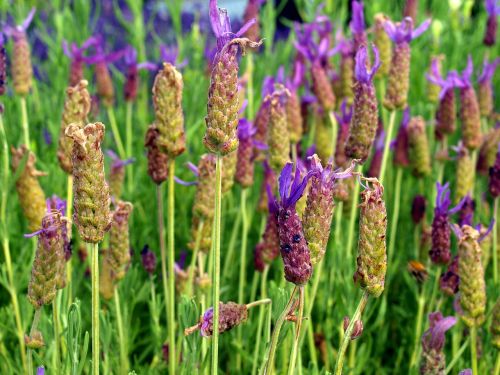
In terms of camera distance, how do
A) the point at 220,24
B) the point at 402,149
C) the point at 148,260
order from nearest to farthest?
the point at 220,24, the point at 148,260, the point at 402,149

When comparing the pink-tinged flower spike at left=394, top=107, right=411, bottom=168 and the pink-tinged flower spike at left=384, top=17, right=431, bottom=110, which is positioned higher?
the pink-tinged flower spike at left=384, top=17, right=431, bottom=110

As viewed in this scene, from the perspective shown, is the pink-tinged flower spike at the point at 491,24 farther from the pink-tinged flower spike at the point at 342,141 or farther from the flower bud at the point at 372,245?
the flower bud at the point at 372,245

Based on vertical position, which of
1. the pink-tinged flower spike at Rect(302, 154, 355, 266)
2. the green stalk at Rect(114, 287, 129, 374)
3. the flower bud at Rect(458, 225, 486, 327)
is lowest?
the green stalk at Rect(114, 287, 129, 374)

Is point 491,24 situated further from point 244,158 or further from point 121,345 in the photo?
point 121,345

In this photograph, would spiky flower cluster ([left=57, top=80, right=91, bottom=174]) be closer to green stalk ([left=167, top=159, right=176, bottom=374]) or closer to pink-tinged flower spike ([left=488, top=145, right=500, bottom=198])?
green stalk ([left=167, top=159, right=176, bottom=374])

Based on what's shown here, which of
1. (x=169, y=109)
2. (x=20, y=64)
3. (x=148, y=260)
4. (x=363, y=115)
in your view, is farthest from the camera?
(x=20, y=64)

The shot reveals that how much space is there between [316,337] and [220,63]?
109cm

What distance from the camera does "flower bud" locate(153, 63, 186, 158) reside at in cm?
151

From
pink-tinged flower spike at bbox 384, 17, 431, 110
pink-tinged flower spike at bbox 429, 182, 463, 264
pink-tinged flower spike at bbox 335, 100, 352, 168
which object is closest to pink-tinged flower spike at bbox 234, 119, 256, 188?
pink-tinged flower spike at bbox 335, 100, 352, 168

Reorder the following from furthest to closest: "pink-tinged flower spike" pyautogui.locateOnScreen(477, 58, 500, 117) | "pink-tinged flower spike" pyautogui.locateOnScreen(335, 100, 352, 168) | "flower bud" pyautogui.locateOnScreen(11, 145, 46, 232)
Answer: "pink-tinged flower spike" pyautogui.locateOnScreen(477, 58, 500, 117) < "pink-tinged flower spike" pyautogui.locateOnScreen(335, 100, 352, 168) < "flower bud" pyautogui.locateOnScreen(11, 145, 46, 232)

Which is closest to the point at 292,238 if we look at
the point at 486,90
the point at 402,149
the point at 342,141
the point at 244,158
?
the point at 244,158

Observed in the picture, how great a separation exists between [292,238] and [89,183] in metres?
0.33

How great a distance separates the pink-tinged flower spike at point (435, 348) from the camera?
1546mm

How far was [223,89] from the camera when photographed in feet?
3.97
